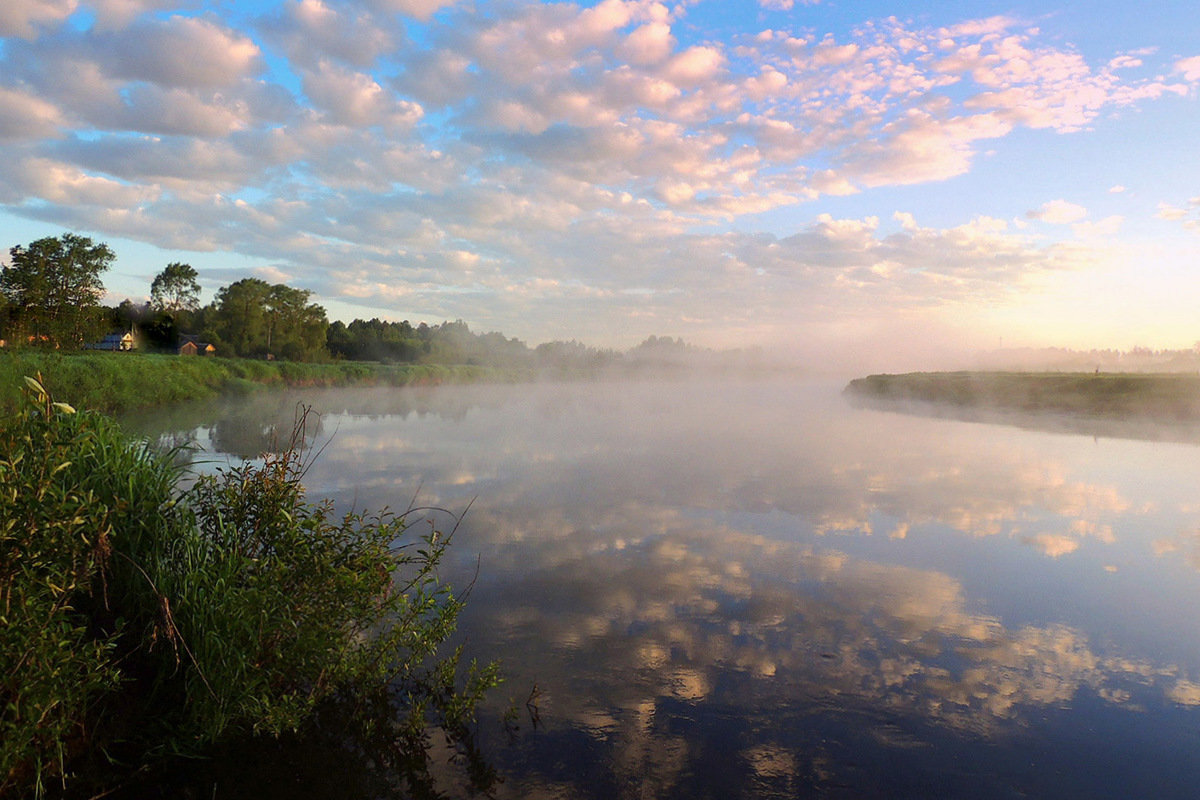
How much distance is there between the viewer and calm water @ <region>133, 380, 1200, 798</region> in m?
4.91

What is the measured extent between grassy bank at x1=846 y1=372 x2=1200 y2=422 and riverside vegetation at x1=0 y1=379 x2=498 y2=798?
129 ft

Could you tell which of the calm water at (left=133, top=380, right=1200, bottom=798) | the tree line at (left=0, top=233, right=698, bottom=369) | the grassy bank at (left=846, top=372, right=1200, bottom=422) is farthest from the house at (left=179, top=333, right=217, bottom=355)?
the calm water at (left=133, top=380, right=1200, bottom=798)

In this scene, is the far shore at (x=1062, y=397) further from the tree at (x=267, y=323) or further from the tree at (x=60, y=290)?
the tree at (x=267, y=323)

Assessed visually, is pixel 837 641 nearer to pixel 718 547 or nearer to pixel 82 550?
pixel 718 547

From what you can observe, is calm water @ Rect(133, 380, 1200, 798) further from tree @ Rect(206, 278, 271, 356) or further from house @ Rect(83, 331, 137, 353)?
house @ Rect(83, 331, 137, 353)

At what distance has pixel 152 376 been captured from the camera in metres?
33.4

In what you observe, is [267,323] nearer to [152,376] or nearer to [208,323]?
[208,323]

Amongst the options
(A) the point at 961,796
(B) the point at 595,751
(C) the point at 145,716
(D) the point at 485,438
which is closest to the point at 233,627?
(C) the point at 145,716

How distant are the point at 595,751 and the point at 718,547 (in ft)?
18.5

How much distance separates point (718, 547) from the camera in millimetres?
10250

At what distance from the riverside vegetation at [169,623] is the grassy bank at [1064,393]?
39.4m

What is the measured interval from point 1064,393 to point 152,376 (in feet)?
161

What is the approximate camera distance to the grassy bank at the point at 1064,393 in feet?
111

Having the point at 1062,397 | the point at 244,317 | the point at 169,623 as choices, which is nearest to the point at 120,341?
the point at 244,317
